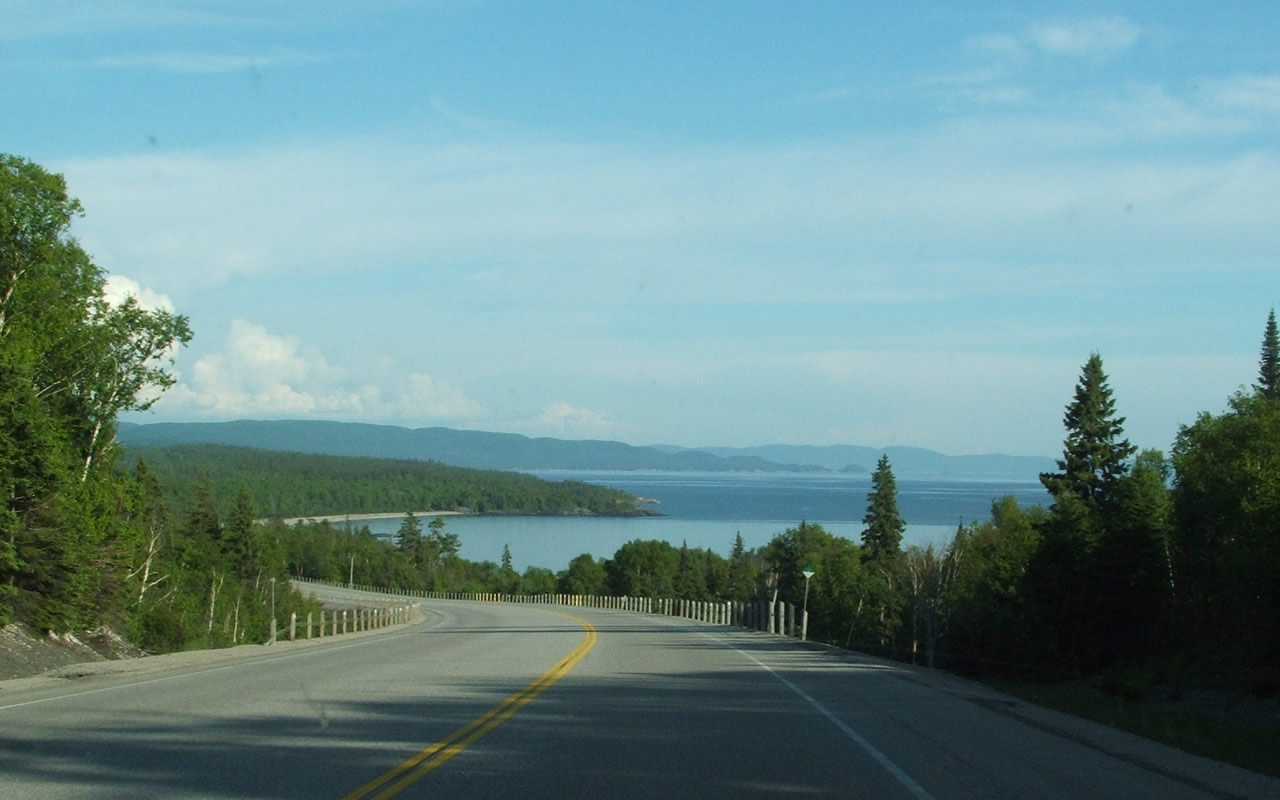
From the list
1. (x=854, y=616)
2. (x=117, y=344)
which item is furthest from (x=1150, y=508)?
(x=854, y=616)

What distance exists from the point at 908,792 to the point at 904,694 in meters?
9.62

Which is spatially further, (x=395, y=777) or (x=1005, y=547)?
(x=1005, y=547)

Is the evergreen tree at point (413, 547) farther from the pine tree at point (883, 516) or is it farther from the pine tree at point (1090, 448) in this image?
the pine tree at point (1090, 448)

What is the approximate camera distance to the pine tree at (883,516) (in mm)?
103125

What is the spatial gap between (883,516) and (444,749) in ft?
312

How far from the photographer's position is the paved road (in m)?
9.98

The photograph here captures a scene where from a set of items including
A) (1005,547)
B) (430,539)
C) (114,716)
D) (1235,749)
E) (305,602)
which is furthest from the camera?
(430,539)

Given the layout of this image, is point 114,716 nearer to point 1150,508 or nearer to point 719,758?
point 719,758

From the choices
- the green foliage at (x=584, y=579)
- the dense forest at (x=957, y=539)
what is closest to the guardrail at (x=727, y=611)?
the dense forest at (x=957, y=539)

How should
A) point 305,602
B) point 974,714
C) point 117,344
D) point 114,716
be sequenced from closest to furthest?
point 114,716, point 974,714, point 117,344, point 305,602

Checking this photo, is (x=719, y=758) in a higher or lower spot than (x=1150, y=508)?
lower

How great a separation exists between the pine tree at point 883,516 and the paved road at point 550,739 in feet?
272

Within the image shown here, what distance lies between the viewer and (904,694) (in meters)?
19.2

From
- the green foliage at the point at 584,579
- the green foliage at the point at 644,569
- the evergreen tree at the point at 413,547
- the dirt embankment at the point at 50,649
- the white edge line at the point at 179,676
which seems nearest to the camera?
the white edge line at the point at 179,676
